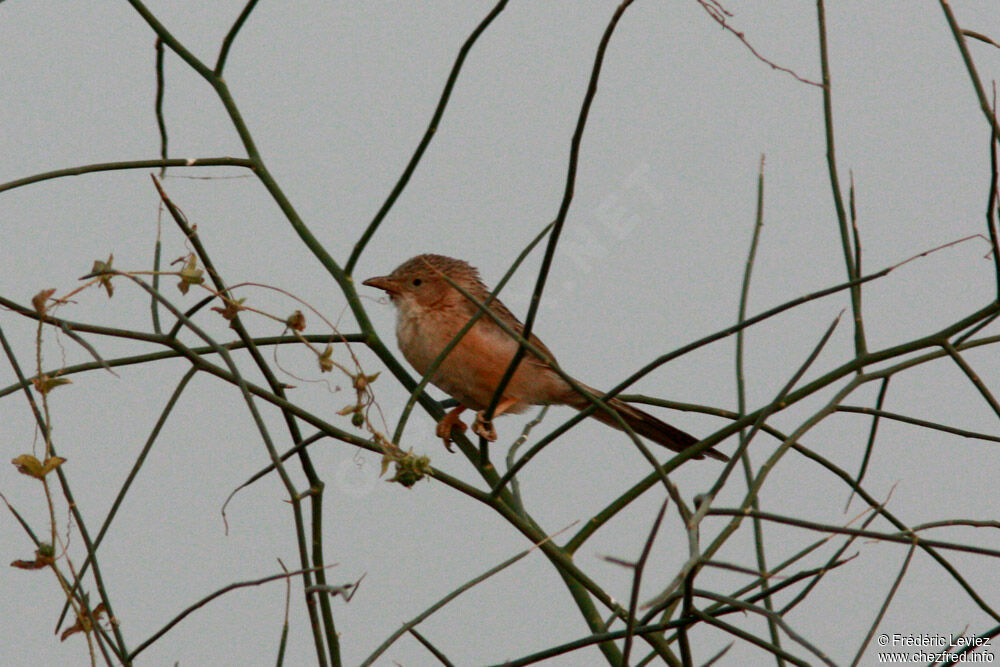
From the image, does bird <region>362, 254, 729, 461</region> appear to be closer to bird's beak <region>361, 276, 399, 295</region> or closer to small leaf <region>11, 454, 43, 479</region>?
bird's beak <region>361, 276, 399, 295</region>

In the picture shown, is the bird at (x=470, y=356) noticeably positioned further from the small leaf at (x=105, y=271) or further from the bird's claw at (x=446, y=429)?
the small leaf at (x=105, y=271)

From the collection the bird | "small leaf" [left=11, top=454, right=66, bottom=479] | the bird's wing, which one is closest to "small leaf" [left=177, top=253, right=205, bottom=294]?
"small leaf" [left=11, top=454, right=66, bottom=479]

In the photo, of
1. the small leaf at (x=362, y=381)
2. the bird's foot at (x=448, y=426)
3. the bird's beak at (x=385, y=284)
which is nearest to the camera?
the small leaf at (x=362, y=381)

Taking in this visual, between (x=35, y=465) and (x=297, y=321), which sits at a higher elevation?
(x=297, y=321)

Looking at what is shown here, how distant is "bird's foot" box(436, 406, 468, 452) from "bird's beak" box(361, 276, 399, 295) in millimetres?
728

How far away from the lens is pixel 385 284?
503 cm

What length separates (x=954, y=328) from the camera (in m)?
2.15

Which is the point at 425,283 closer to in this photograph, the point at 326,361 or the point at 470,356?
the point at 470,356

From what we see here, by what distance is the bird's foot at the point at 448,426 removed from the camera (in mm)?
3607

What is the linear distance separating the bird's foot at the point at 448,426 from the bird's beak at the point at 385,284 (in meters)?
0.73

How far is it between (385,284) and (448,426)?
5.07 ft

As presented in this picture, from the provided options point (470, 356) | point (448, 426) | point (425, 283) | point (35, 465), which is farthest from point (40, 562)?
point (425, 283)

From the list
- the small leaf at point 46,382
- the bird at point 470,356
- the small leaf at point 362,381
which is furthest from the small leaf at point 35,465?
the bird at point 470,356

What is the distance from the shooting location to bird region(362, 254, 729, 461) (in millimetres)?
4426
